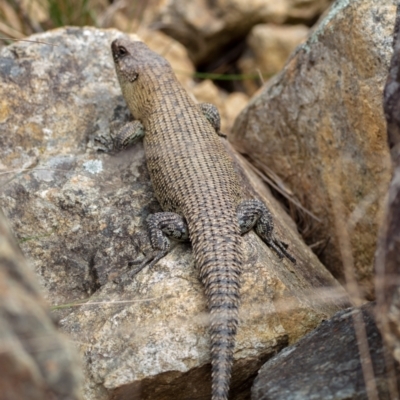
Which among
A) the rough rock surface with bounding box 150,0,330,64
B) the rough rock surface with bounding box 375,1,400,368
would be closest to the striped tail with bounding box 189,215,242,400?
the rough rock surface with bounding box 375,1,400,368

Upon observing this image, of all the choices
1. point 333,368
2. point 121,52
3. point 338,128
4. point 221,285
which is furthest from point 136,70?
point 333,368

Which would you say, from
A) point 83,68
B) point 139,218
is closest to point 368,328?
point 139,218

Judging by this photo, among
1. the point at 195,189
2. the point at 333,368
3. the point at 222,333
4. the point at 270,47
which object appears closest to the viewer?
the point at 333,368

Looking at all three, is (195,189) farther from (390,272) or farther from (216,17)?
(216,17)

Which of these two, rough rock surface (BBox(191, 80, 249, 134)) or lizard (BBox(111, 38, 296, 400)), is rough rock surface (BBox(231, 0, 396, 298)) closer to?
lizard (BBox(111, 38, 296, 400))

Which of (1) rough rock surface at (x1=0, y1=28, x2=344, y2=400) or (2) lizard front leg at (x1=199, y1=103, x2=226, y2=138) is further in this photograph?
(2) lizard front leg at (x1=199, y1=103, x2=226, y2=138)
